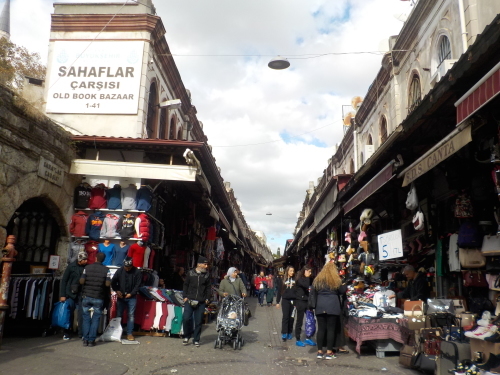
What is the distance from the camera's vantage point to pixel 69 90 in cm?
1283

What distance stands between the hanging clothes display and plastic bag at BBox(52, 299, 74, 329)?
2.37 m

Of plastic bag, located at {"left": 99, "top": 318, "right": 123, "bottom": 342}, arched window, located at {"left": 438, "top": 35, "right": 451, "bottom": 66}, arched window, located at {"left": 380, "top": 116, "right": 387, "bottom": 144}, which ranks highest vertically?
arched window, located at {"left": 438, "top": 35, "right": 451, "bottom": 66}

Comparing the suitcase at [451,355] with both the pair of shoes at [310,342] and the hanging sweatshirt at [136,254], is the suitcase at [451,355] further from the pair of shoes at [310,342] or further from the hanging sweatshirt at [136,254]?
the hanging sweatshirt at [136,254]

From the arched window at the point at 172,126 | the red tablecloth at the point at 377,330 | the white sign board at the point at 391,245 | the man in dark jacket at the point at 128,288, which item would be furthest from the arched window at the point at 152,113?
the red tablecloth at the point at 377,330

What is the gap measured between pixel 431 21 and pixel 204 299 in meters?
10.8

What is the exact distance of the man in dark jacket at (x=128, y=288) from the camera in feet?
26.7

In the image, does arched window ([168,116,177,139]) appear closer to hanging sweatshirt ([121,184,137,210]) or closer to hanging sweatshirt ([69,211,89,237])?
hanging sweatshirt ([121,184,137,210])

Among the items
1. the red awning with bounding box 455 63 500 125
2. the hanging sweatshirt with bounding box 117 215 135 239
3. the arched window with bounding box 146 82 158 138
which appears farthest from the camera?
the arched window with bounding box 146 82 158 138

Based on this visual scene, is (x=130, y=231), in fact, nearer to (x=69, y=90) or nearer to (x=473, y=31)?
(x=69, y=90)

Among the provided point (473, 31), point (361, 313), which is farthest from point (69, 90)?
point (473, 31)

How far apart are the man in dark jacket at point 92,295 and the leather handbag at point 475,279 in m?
6.13

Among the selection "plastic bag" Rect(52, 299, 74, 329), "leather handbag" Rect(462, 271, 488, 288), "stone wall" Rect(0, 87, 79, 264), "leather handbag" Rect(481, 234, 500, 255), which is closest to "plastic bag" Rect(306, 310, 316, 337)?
"leather handbag" Rect(462, 271, 488, 288)

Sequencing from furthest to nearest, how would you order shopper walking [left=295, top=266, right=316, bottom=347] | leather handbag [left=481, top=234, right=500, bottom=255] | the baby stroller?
shopper walking [left=295, top=266, right=316, bottom=347], the baby stroller, leather handbag [left=481, top=234, right=500, bottom=255]

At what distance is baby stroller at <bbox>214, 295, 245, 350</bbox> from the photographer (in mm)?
8008
